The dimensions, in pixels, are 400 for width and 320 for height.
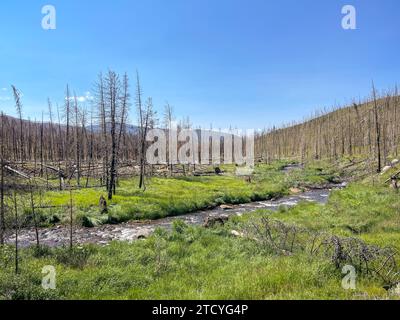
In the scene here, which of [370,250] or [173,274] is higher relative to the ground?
[370,250]

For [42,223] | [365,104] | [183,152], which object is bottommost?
[42,223]

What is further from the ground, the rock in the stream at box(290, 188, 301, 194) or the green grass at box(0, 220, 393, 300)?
the green grass at box(0, 220, 393, 300)

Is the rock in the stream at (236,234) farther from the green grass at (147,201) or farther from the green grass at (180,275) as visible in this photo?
the green grass at (147,201)

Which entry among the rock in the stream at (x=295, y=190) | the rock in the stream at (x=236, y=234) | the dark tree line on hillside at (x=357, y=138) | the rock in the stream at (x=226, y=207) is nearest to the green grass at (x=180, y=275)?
the rock in the stream at (x=236, y=234)

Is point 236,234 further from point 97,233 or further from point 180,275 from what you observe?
point 97,233

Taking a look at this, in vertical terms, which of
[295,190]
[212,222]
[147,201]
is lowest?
[295,190]

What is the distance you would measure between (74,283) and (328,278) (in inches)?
313

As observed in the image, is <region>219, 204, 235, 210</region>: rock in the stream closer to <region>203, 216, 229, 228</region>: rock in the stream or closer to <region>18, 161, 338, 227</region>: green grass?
<region>18, 161, 338, 227</region>: green grass

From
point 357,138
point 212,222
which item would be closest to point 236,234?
point 212,222

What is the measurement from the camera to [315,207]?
84.8 ft

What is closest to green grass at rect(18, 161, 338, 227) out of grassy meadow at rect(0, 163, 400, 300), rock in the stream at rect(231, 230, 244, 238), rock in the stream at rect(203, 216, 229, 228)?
rock in the stream at rect(203, 216, 229, 228)

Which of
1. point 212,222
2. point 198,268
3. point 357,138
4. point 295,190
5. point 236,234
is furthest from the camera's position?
point 357,138

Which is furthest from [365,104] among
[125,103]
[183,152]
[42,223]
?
[42,223]
